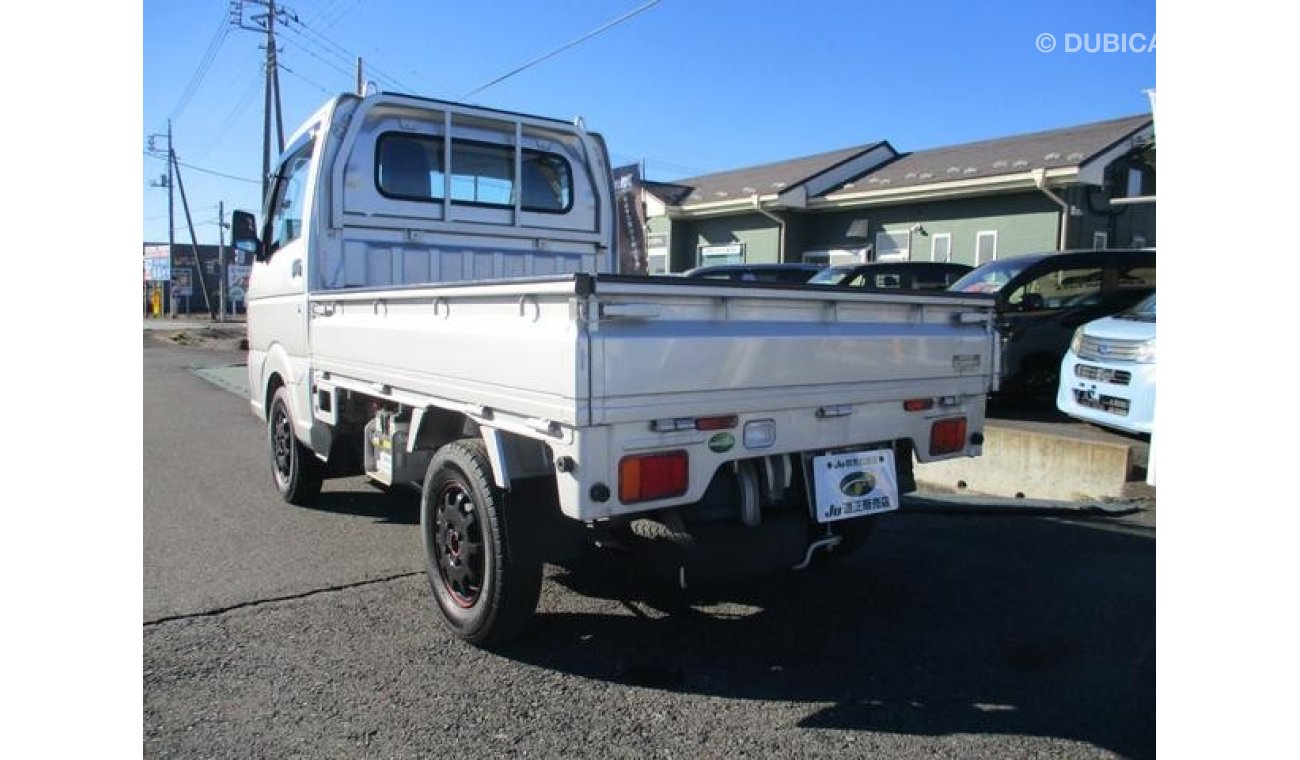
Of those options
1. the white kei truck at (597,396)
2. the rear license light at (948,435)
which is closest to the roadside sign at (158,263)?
the white kei truck at (597,396)

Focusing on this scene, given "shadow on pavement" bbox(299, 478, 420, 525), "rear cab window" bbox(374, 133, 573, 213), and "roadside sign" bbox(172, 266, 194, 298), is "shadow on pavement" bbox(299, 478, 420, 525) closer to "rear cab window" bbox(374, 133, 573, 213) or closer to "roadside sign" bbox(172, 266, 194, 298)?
"rear cab window" bbox(374, 133, 573, 213)

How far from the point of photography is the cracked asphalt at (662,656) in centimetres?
310

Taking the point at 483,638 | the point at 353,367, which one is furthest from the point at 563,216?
the point at 483,638

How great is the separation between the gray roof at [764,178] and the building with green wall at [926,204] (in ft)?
0.21

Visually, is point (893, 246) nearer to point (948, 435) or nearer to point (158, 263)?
point (948, 435)

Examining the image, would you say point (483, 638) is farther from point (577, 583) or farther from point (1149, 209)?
point (1149, 209)

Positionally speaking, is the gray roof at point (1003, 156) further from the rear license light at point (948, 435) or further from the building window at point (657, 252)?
the rear license light at point (948, 435)

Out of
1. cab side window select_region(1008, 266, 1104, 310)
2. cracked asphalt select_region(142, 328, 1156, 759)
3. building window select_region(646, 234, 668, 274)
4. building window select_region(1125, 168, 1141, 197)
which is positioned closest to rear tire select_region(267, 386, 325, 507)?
cracked asphalt select_region(142, 328, 1156, 759)

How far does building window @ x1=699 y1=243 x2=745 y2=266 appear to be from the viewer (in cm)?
2280

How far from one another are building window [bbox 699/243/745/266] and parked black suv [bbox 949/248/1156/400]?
13.0 m

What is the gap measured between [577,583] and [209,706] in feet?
6.09

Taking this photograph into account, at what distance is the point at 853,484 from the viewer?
147 inches

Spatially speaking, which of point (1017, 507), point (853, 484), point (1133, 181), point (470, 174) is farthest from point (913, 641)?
point (1133, 181)

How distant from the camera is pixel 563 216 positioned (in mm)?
6324
